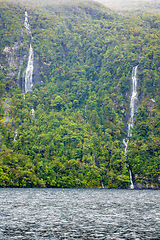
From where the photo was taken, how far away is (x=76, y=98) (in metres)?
106

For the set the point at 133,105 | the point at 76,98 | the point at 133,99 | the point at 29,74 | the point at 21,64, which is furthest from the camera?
the point at 21,64

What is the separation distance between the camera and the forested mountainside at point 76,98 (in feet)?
259

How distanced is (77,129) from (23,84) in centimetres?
2973

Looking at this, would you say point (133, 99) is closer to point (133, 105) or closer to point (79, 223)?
point (133, 105)

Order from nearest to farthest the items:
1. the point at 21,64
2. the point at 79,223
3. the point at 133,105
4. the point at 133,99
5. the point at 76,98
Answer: the point at 79,223 < the point at 133,105 < the point at 133,99 < the point at 76,98 < the point at 21,64

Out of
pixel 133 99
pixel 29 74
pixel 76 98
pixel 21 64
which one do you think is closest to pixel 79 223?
pixel 133 99

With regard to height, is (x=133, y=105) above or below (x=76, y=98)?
below

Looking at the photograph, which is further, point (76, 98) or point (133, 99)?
point (76, 98)

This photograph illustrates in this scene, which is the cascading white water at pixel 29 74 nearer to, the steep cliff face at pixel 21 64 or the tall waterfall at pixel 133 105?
the steep cliff face at pixel 21 64

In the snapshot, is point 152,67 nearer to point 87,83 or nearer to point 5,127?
point 87,83

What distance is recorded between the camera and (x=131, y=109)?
9688cm

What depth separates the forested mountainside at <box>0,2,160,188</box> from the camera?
259 ft

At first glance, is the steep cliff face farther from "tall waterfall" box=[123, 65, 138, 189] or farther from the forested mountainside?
"tall waterfall" box=[123, 65, 138, 189]

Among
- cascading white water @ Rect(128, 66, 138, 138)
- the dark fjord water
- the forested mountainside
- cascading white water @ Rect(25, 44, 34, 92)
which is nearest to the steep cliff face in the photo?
cascading white water @ Rect(25, 44, 34, 92)
